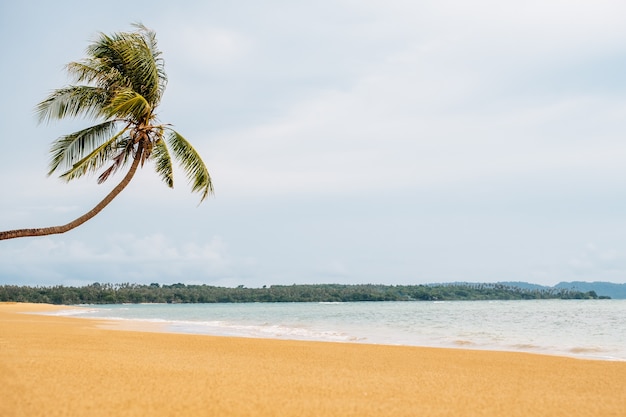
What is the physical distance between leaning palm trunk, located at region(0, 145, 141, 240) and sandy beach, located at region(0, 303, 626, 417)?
2.50 meters

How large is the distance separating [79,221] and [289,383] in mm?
6601

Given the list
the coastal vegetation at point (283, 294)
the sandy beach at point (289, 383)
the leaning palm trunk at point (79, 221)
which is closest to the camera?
the sandy beach at point (289, 383)

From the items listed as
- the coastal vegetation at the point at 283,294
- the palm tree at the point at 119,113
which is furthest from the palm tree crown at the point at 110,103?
the coastal vegetation at the point at 283,294

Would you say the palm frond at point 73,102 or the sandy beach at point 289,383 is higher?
the palm frond at point 73,102

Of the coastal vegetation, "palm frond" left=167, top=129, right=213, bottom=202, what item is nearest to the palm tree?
"palm frond" left=167, top=129, right=213, bottom=202

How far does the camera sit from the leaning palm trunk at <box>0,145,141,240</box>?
11.8 metres

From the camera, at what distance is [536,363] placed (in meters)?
13.1

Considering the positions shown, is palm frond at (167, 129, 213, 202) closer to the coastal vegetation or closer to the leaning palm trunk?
the leaning palm trunk

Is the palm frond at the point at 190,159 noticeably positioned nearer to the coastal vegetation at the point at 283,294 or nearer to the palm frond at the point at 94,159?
the palm frond at the point at 94,159

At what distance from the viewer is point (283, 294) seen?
5531 inches

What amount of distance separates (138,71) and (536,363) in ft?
41.0

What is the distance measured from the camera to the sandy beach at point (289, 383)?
7.13 metres

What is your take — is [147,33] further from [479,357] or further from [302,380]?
[479,357]

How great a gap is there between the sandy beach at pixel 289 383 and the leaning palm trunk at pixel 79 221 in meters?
2.50
